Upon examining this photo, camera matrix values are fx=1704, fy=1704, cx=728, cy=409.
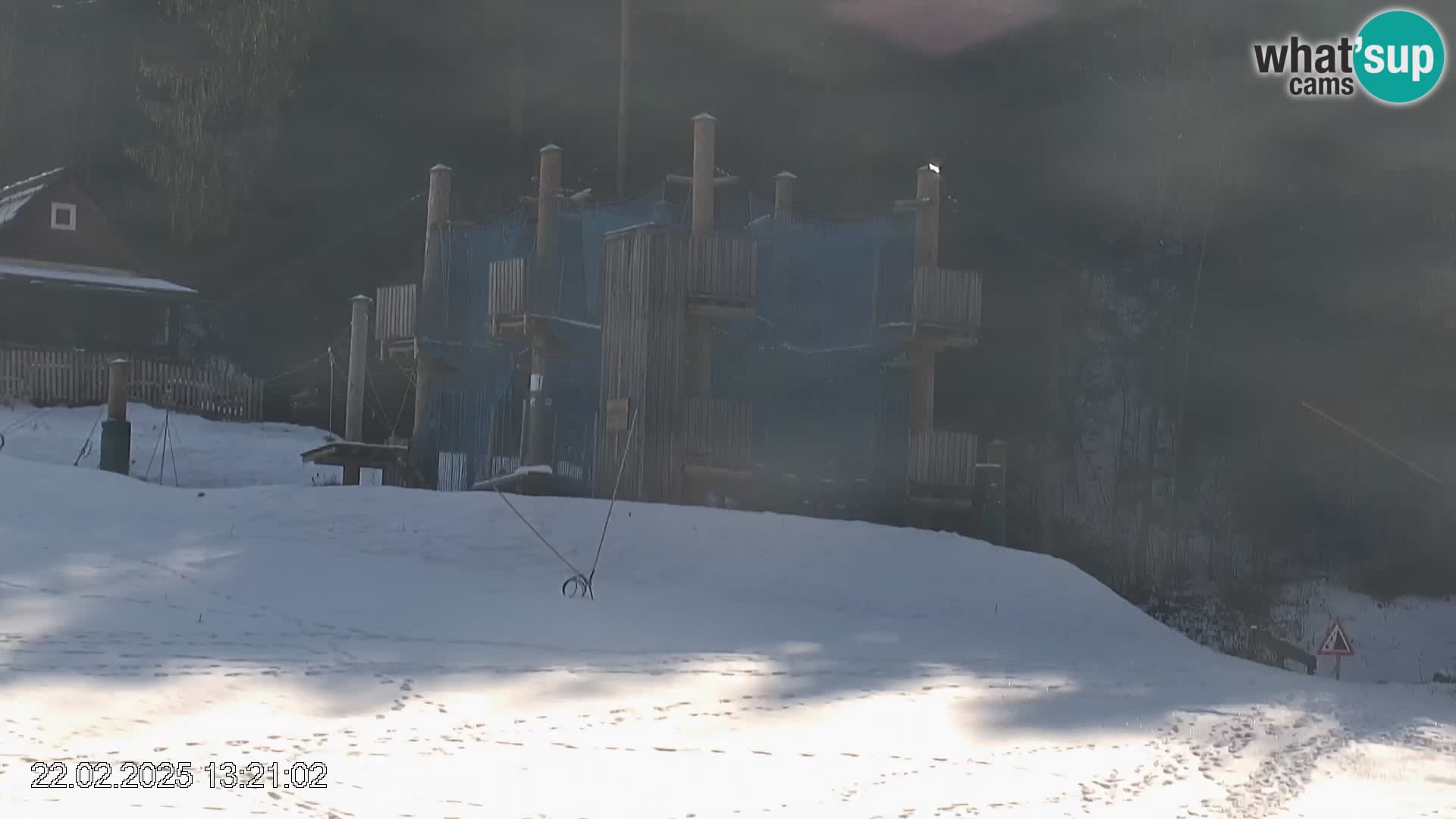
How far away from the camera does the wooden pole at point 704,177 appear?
2595cm

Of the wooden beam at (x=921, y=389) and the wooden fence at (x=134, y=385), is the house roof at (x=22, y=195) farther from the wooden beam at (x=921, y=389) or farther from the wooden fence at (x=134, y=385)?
the wooden beam at (x=921, y=389)

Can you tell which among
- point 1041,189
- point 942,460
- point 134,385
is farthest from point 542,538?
point 1041,189

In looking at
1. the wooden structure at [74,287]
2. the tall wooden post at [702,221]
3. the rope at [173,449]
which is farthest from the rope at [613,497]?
the wooden structure at [74,287]

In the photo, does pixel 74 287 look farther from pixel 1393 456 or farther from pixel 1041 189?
pixel 1393 456

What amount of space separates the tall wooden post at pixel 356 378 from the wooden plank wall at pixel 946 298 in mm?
9238

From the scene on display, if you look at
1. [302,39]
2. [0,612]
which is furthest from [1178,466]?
[0,612]

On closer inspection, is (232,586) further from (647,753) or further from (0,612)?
(647,753)

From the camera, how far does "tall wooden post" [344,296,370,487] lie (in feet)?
94.0

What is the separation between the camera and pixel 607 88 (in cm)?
4638

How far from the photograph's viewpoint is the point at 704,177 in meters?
26.4

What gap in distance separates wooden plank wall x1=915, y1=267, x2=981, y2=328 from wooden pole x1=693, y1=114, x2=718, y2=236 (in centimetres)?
389

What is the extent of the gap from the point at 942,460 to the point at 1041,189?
59.4 ft

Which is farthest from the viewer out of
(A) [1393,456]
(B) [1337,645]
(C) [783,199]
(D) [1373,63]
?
(D) [1373,63]

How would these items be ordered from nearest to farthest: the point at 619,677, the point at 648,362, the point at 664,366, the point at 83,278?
1. the point at 619,677
2. the point at 648,362
3. the point at 664,366
4. the point at 83,278
